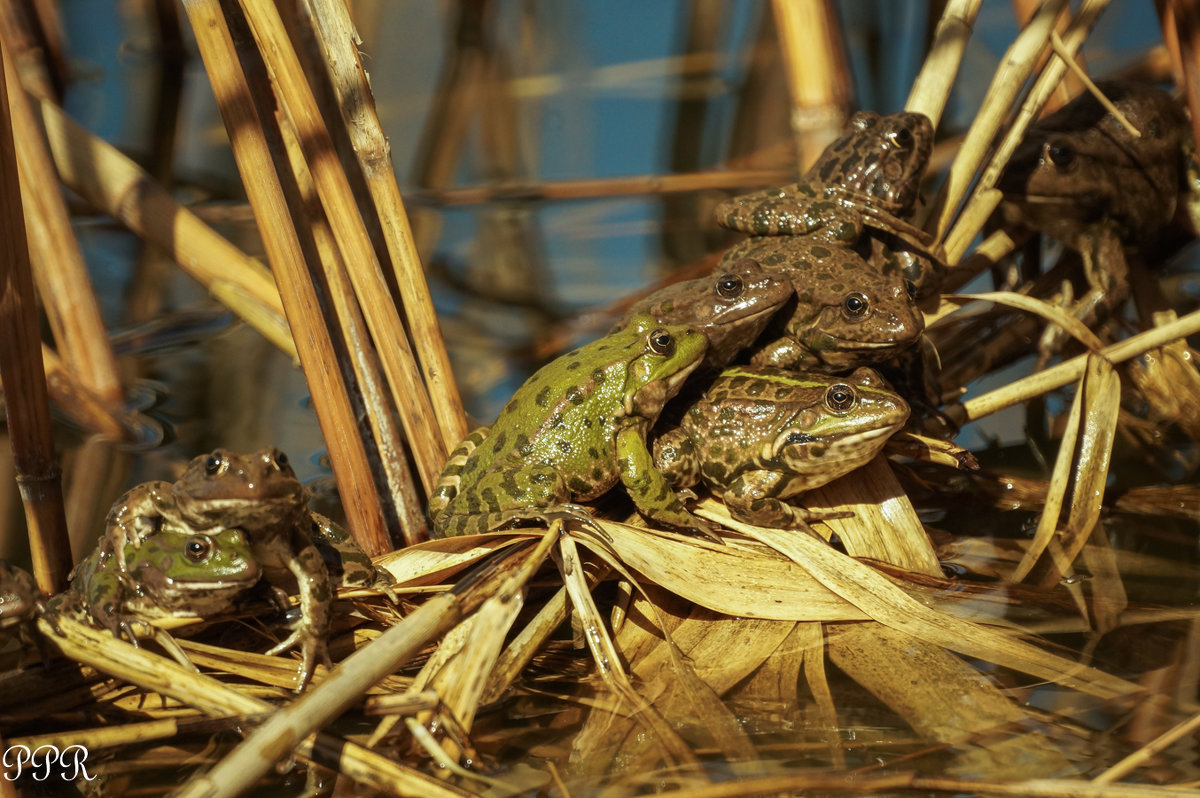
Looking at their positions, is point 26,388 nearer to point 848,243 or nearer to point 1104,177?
point 848,243

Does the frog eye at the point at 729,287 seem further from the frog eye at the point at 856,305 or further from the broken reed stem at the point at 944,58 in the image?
the broken reed stem at the point at 944,58

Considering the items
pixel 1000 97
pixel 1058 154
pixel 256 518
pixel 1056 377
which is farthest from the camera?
pixel 1058 154

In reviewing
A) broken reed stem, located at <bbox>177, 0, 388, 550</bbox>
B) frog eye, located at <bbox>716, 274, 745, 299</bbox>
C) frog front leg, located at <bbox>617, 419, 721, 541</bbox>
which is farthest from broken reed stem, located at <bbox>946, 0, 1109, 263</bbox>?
broken reed stem, located at <bbox>177, 0, 388, 550</bbox>

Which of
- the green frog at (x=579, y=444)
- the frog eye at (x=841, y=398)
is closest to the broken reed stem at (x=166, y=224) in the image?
the green frog at (x=579, y=444)

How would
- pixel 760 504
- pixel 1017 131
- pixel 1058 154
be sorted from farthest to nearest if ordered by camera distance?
pixel 1058 154
pixel 1017 131
pixel 760 504

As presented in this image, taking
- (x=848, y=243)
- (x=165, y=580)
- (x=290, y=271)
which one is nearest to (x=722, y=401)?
(x=848, y=243)

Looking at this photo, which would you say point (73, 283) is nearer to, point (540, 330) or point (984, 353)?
point (540, 330)
